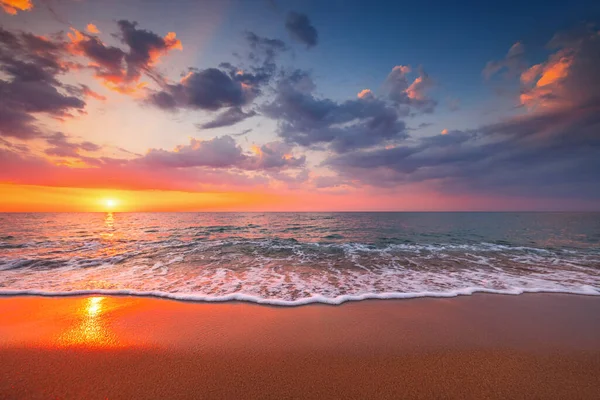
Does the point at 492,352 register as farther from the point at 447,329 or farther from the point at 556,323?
the point at 556,323

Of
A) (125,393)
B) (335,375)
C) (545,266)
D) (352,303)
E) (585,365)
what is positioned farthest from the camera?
(545,266)

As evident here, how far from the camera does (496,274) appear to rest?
372 inches

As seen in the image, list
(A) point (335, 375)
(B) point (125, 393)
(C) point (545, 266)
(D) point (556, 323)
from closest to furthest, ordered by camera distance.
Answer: (B) point (125, 393), (A) point (335, 375), (D) point (556, 323), (C) point (545, 266)

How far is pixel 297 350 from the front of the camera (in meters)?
4.04

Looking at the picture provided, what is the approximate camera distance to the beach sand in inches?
125

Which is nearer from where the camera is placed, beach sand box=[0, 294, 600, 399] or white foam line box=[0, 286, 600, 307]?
beach sand box=[0, 294, 600, 399]

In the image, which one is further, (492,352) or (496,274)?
(496,274)

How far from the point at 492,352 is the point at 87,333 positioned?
729 centimetres

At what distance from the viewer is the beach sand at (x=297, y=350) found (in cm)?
317

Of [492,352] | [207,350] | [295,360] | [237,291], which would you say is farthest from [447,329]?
[237,291]

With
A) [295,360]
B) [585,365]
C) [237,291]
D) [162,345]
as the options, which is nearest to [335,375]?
[295,360]

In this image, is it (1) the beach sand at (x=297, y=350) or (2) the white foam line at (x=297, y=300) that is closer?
(1) the beach sand at (x=297, y=350)

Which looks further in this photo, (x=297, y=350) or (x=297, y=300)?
(x=297, y=300)

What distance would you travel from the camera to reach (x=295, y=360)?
376 centimetres
